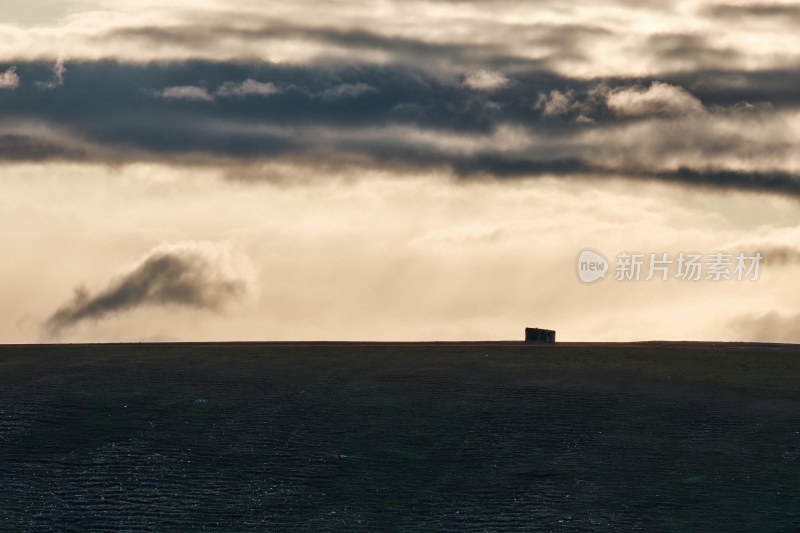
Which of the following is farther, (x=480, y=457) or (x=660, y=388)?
(x=660, y=388)

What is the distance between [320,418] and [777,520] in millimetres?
19286

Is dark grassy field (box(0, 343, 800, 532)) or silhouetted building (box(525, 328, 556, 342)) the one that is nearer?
dark grassy field (box(0, 343, 800, 532))

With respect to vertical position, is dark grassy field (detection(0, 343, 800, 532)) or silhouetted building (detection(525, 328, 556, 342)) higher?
silhouetted building (detection(525, 328, 556, 342))

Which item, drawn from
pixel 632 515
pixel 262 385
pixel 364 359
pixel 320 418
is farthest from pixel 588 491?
pixel 364 359

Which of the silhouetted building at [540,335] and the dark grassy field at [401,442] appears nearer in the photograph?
the dark grassy field at [401,442]

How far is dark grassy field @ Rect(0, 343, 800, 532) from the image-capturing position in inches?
1550

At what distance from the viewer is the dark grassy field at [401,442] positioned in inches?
1550

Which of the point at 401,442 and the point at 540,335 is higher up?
the point at 540,335

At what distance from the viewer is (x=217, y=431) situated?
48.1m

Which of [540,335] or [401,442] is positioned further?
[540,335]

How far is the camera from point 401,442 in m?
46.6

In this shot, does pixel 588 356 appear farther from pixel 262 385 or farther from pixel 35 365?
pixel 35 365

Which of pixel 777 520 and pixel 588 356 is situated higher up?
pixel 588 356

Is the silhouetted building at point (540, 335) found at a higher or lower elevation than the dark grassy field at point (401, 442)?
higher
